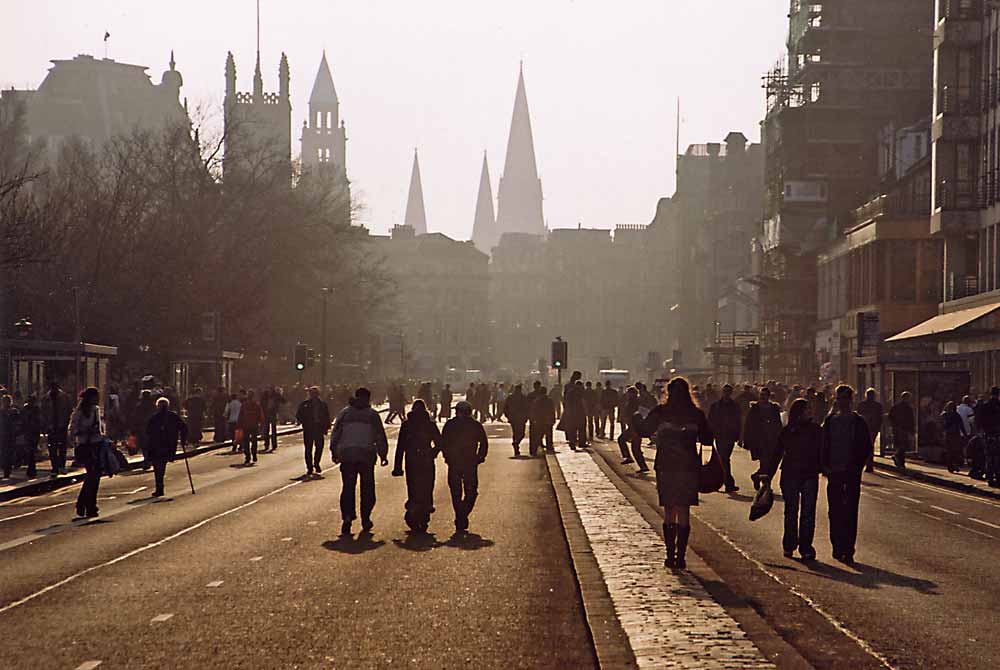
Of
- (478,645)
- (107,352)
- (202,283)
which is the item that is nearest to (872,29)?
(202,283)

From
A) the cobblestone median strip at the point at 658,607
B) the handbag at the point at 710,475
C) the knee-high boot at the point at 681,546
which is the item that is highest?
the handbag at the point at 710,475

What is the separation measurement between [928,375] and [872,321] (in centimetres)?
489

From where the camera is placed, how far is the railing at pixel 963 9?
194 ft

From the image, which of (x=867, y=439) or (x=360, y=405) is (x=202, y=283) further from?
(x=867, y=439)

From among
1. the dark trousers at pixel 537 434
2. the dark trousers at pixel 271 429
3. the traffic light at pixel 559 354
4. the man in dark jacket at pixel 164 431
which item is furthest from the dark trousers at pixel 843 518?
the traffic light at pixel 559 354

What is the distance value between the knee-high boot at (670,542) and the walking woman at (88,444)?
9.89 m

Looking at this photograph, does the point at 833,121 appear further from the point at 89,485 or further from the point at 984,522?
the point at 89,485

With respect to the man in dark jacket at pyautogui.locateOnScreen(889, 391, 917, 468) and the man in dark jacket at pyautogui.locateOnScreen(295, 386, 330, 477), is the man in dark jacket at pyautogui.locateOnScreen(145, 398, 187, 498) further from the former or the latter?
the man in dark jacket at pyautogui.locateOnScreen(889, 391, 917, 468)

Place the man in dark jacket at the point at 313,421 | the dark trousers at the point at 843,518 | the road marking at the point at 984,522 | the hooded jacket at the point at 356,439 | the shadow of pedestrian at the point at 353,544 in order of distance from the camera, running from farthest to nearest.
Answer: the man in dark jacket at the point at 313,421, the road marking at the point at 984,522, the hooded jacket at the point at 356,439, the shadow of pedestrian at the point at 353,544, the dark trousers at the point at 843,518

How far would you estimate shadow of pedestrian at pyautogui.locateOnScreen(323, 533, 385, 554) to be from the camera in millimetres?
18297

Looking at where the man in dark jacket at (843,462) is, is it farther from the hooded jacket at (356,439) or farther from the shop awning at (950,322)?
the shop awning at (950,322)

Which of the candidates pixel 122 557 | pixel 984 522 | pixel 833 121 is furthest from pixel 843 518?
pixel 833 121

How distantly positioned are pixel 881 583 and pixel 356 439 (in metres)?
7.46

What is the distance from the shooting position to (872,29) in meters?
92.1
